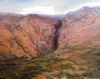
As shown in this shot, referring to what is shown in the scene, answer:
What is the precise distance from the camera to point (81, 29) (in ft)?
187

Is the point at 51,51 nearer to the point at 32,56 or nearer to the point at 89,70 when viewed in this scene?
the point at 32,56

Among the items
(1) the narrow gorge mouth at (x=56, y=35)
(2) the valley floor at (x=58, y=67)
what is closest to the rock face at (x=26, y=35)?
(1) the narrow gorge mouth at (x=56, y=35)

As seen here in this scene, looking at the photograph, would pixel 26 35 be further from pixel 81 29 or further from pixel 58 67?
pixel 58 67

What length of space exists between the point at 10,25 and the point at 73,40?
9.00 meters

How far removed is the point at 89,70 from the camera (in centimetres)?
4581

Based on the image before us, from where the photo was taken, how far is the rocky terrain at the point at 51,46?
150 feet

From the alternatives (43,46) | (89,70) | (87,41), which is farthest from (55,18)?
(89,70)

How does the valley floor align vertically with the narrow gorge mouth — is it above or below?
above

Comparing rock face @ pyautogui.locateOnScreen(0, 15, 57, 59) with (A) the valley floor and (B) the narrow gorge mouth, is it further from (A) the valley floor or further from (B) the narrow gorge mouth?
(A) the valley floor

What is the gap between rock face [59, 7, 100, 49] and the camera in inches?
2115

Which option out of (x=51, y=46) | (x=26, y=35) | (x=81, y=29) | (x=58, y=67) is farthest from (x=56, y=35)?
(x=58, y=67)

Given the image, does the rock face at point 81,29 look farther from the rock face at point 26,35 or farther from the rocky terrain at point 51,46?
the rock face at point 26,35

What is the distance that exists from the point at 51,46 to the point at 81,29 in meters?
4.50

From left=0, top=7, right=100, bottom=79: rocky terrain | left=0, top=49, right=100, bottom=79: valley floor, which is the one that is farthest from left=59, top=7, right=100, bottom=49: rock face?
left=0, top=49, right=100, bottom=79: valley floor
